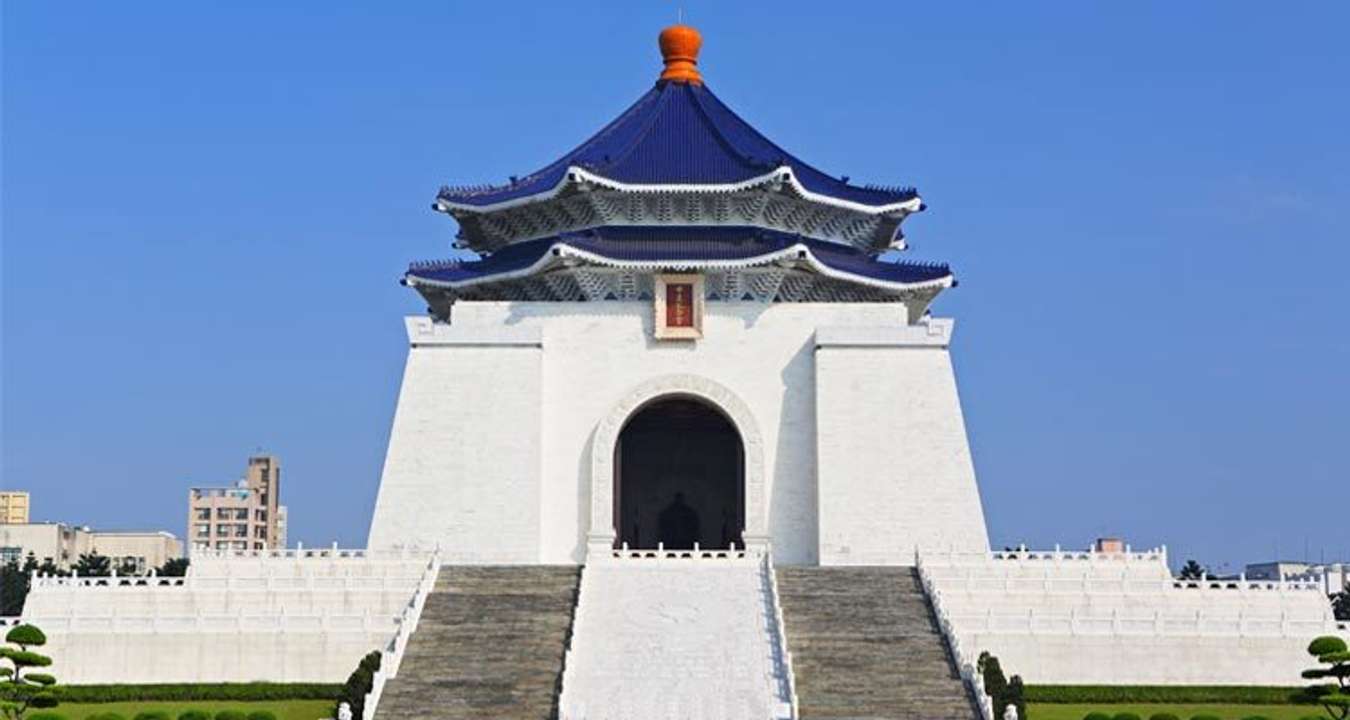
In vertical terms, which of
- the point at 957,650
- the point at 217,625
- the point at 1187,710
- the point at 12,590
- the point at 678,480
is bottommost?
the point at 1187,710

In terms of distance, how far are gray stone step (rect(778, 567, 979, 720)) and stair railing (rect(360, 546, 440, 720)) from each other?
5.42 m

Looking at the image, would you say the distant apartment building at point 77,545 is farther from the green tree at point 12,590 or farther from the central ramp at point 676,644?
the central ramp at point 676,644

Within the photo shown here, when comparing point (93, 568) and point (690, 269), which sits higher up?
point (690, 269)

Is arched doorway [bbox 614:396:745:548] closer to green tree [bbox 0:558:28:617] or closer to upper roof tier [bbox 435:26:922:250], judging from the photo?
upper roof tier [bbox 435:26:922:250]

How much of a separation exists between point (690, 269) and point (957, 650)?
1162 centimetres

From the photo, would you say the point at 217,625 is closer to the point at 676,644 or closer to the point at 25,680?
the point at 25,680

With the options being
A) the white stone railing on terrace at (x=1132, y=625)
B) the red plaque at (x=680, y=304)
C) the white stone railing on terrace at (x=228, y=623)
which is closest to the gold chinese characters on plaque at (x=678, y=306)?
the red plaque at (x=680, y=304)

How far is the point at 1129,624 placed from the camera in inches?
1153

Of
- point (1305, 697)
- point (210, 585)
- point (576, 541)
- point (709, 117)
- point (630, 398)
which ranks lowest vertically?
point (1305, 697)

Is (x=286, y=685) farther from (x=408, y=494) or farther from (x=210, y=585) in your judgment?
(x=408, y=494)

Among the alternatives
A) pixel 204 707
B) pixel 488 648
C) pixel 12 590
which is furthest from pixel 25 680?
pixel 12 590

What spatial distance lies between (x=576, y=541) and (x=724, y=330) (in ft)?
15.8

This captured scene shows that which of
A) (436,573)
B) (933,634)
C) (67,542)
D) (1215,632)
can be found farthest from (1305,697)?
(67,542)

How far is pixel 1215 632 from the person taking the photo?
29156mm
